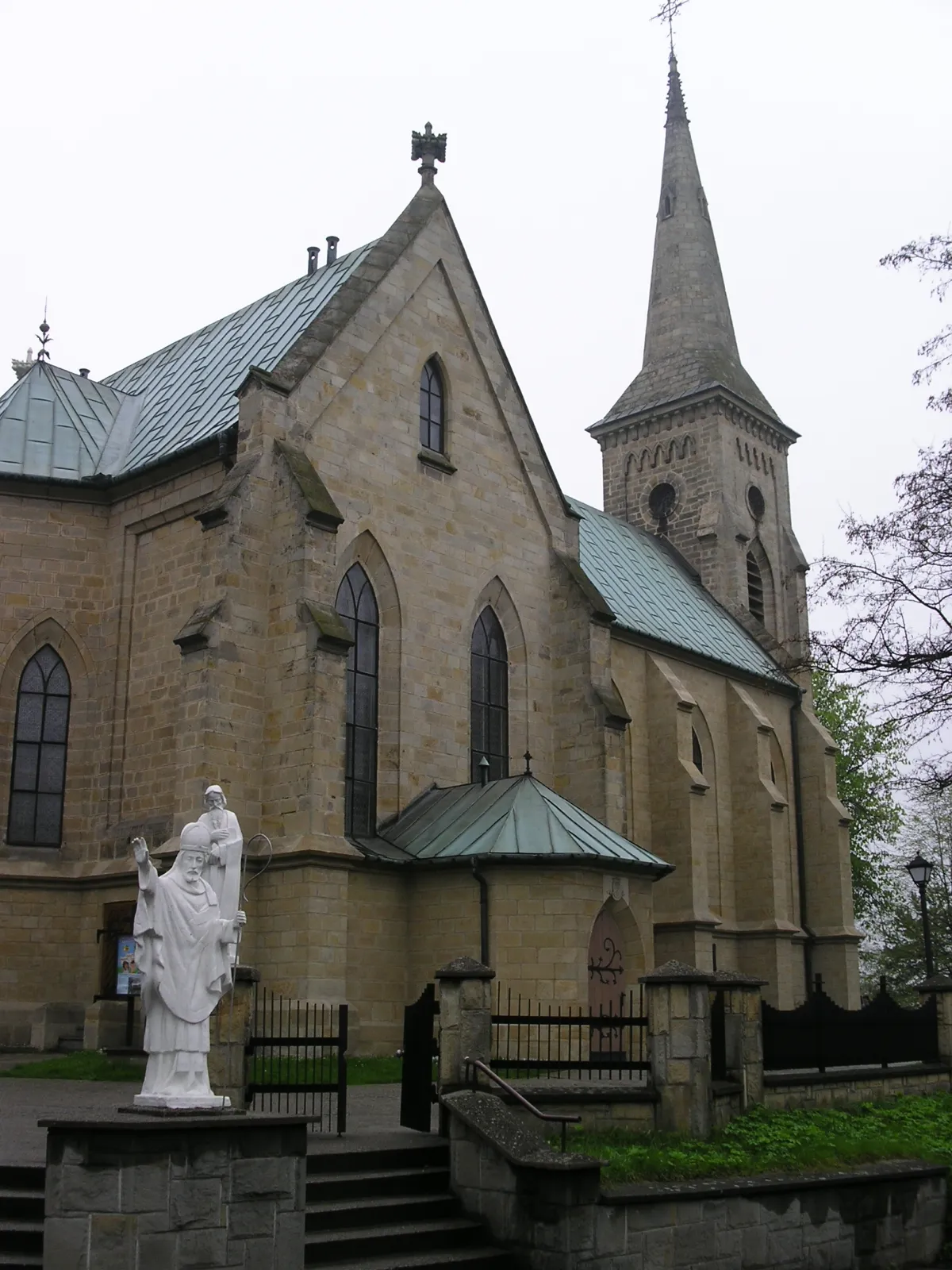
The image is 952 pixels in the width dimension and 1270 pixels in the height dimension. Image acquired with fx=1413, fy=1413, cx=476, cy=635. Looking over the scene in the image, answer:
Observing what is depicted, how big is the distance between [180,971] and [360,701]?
44.6ft

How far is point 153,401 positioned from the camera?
29.4 meters

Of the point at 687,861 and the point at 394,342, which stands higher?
the point at 394,342

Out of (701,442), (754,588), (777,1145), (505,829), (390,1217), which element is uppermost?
(701,442)

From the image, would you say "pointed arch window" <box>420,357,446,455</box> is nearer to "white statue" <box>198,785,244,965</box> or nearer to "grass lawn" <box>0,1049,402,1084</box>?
"grass lawn" <box>0,1049,402,1084</box>

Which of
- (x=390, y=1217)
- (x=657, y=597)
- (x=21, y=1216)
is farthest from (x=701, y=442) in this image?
(x=21, y=1216)

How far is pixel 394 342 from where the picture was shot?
26344mm

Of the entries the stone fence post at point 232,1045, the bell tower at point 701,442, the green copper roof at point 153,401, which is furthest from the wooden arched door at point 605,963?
the bell tower at point 701,442

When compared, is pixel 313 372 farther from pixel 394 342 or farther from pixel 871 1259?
pixel 871 1259

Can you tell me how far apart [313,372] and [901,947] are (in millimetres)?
36765

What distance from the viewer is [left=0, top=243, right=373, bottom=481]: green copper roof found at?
86.6 feet

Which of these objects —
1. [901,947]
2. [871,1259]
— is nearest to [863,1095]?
[871,1259]

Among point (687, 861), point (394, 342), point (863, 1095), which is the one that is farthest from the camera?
point (687, 861)

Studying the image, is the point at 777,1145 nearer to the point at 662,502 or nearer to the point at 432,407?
the point at 432,407

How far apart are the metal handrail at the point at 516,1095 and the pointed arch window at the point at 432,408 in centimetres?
1529
